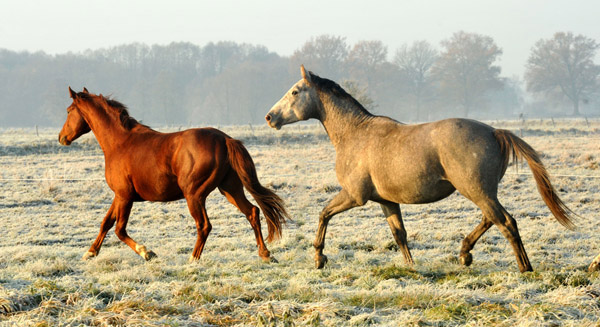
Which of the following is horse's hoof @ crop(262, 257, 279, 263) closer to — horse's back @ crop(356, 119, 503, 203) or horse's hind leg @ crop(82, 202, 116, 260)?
horse's back @ crop(356, 119, 503, 203)

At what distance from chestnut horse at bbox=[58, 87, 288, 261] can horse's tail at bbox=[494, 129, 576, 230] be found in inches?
110

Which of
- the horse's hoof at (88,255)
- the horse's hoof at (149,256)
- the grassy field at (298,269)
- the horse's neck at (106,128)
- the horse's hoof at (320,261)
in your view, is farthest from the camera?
the horse's neck at (106,128)

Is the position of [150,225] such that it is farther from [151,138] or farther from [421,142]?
[421,142]

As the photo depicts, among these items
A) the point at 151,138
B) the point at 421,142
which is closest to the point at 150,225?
the point at 151,138

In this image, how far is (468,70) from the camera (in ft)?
239

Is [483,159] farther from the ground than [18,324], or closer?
farther from the ground

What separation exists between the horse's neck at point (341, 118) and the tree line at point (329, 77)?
5885cm

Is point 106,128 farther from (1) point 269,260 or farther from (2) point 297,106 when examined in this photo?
(1) point 269,260

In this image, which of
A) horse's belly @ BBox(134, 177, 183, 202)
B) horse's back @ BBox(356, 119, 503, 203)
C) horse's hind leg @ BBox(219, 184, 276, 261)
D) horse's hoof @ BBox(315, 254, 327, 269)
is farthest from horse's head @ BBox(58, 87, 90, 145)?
horse's back @ BBox(356, 119, 503, 203)

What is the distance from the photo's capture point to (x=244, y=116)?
70.4 meters

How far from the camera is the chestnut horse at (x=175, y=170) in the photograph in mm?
7031

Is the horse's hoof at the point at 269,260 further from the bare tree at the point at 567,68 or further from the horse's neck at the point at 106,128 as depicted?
the bare tree at the point at 567,68

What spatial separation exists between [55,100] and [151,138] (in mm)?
60233

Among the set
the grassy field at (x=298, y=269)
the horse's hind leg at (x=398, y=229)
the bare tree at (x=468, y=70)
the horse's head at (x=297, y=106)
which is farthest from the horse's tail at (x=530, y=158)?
the bare tree at (x=468, y=70)
